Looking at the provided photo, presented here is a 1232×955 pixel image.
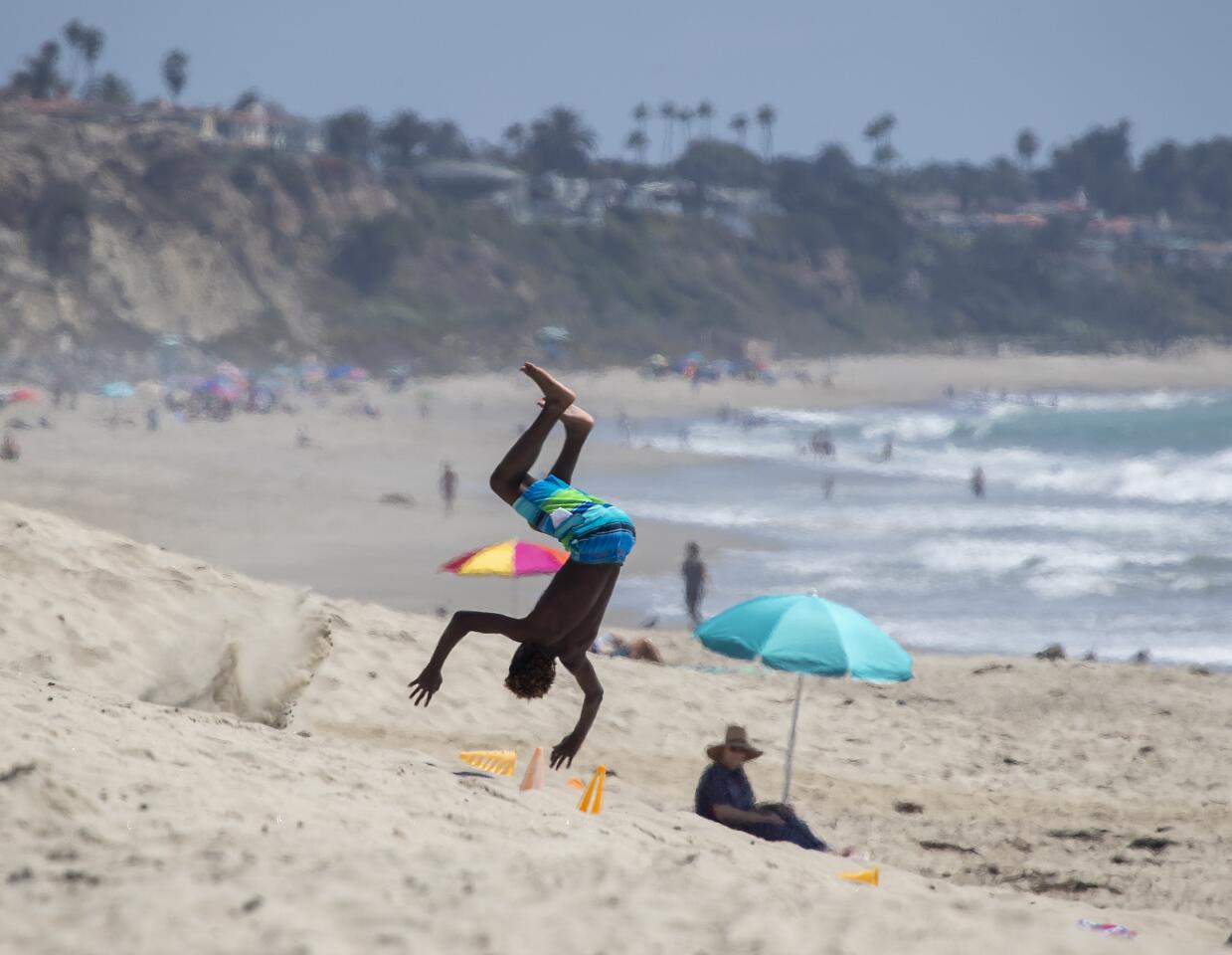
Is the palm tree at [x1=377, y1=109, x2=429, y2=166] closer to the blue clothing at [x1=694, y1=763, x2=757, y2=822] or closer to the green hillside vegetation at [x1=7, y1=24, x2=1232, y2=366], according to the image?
the green hillside vegetation at [x1=7, y1=24, x2=1232, y2=366]

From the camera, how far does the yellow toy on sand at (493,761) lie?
7465mm

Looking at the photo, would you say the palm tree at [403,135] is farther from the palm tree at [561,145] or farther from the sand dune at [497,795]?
the sand dune at [497,795]

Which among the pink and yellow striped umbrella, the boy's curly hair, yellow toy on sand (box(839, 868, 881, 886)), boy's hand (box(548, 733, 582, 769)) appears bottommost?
yellow toy on sand (box(839, 868, 881, 886))

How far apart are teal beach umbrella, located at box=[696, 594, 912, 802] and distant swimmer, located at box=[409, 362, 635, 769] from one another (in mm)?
2520

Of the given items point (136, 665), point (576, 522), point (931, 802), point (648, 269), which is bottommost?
point (931, 802)

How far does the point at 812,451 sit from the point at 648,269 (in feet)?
190

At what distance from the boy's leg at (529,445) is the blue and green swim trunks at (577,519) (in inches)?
2.7

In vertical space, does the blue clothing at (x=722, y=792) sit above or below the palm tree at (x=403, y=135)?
below

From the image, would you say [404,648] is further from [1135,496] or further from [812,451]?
[812,451]

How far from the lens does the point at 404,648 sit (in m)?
10.5

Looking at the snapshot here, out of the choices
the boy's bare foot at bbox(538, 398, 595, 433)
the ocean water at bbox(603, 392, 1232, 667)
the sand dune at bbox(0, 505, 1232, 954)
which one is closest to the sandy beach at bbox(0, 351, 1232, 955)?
the sand dune at bbox(0, 505, 1232, 954)

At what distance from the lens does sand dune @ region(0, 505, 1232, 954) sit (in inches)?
165

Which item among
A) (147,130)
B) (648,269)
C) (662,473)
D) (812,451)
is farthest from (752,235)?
(662,473)

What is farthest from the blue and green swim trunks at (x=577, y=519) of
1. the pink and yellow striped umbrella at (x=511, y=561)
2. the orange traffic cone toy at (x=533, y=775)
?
the pink and yellow striped umbrella at (x=511, y=561)
